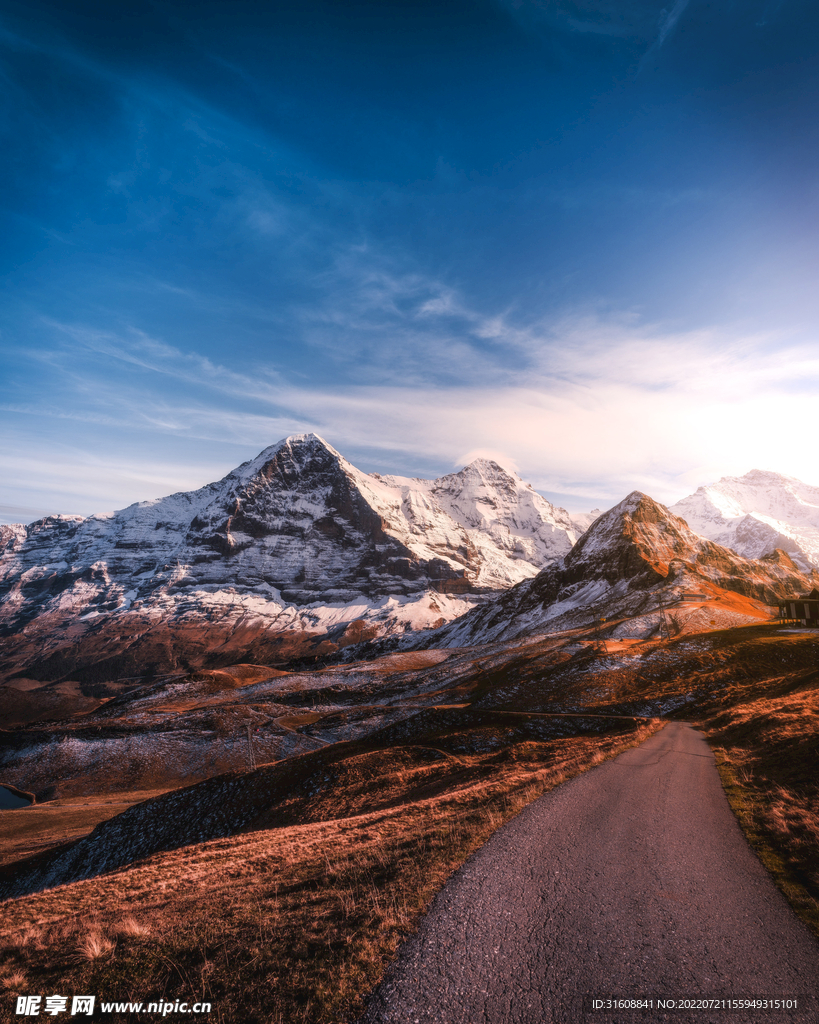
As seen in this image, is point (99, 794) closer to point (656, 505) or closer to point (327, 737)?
point (327, 737)

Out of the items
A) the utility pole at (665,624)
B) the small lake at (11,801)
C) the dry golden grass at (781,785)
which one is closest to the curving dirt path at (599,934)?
the dry golden grass at (781,785)

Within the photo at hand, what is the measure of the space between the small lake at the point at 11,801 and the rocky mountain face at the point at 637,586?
89243 mm

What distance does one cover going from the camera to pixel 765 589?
130 m

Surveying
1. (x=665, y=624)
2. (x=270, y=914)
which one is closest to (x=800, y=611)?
(x=665, y=624)

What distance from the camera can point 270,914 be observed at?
9344 mm

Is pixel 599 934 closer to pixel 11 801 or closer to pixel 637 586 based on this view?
pixel 11 801

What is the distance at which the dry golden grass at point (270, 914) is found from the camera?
22.8 feet

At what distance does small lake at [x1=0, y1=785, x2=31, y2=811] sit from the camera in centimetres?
5975

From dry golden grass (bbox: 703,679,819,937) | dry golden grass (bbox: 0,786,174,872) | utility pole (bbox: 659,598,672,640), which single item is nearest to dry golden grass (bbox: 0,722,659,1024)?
dry golden grass (bbox: 703,679,819,937)

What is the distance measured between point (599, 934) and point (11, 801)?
84636 mm

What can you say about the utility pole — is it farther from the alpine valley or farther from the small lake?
the small lake

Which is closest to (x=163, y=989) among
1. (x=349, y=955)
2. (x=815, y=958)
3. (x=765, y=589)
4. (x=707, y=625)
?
(x=349, y=955)

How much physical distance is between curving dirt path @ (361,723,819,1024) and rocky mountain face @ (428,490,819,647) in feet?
231

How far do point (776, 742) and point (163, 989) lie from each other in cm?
2670
